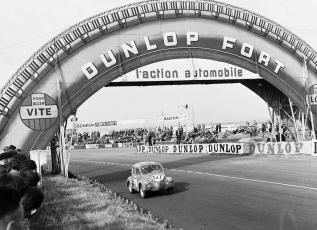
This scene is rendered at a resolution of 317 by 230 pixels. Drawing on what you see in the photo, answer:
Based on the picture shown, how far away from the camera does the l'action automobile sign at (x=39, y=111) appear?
820 inches

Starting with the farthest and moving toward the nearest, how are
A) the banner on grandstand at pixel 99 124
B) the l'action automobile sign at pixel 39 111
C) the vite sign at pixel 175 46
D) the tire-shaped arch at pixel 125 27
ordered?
the banner on grandstand at pixel 99 124, the vite sign at pixel 175 46, the tire-shaped arch at pixel 125 27, the l'action automobile sign at pixel 39 111

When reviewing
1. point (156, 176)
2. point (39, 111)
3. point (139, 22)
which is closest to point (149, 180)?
point (156, 176)

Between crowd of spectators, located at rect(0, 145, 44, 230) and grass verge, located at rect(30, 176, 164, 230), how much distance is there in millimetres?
2873

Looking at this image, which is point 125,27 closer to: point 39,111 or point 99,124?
point 39,111

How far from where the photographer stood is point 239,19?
25.1m

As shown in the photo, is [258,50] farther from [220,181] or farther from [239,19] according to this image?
[220,181]

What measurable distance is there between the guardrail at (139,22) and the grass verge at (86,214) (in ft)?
25.5

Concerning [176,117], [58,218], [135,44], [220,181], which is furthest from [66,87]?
[176,117]

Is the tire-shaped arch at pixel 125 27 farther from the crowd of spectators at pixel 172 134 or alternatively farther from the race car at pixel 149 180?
the crowd of spectators at pixel 172 134

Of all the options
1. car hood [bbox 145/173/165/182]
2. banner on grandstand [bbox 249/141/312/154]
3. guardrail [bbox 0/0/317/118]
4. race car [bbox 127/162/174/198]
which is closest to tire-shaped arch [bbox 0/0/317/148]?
guardrail [bbox 0/0/317/118]

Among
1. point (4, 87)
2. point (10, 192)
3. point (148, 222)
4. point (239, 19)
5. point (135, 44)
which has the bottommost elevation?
point (148, 222)

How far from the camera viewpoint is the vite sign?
2288cm

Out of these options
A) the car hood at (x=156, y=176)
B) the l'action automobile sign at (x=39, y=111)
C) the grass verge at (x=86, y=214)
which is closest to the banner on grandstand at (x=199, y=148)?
the l'action automobile sign at (x=39, y=111)

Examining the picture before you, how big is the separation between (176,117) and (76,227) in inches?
2420
